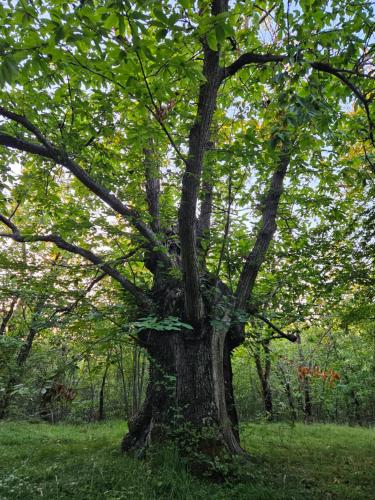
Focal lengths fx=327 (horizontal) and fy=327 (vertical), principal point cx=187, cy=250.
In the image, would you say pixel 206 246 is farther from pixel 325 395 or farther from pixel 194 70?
pixel 325 395

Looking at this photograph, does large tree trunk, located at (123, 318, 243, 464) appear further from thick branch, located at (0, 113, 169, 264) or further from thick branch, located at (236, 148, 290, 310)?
thick branch, located at (0, 113, 169, 264)

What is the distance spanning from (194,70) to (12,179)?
11.8 ft

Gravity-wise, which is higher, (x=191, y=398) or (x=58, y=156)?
(x=58, y=156)

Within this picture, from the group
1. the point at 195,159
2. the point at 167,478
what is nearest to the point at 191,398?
the point at 167,478

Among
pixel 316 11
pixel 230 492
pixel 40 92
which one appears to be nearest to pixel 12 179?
pixel 40 92

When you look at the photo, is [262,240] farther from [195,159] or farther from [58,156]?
[58,156]

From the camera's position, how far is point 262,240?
5348mm

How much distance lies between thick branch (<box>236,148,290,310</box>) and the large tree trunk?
2.43 ft

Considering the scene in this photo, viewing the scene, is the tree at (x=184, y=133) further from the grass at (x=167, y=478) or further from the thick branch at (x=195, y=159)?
the grass at (x=167, y=478)

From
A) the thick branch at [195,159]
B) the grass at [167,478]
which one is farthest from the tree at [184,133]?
the grass at [167,478]

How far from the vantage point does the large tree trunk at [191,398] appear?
13.9 feet

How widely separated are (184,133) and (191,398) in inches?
150

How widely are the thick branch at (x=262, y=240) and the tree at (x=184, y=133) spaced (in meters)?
0.02

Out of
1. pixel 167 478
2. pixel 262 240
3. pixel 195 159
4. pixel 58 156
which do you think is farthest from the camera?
pixel 262 240
